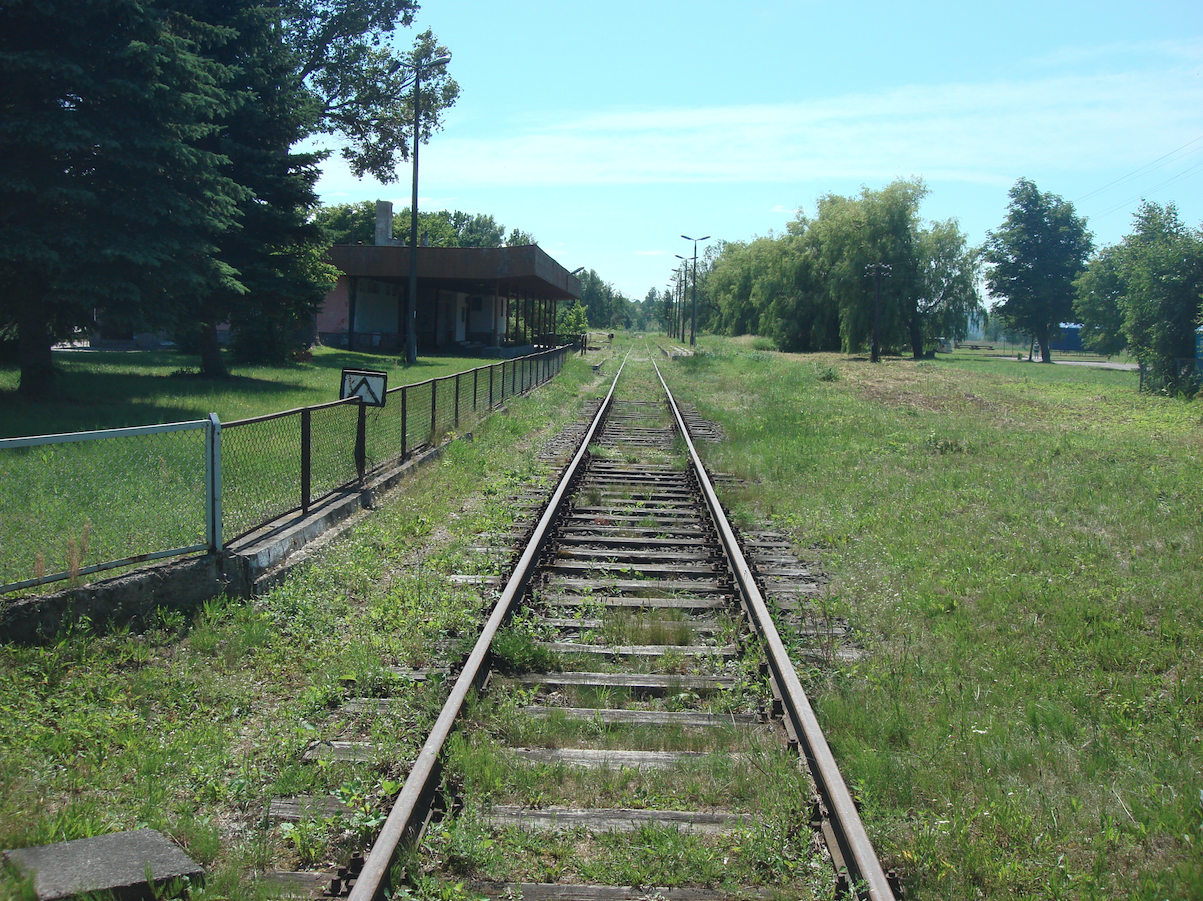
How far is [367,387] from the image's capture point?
9766 millimetres

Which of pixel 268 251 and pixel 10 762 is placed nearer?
pixel 10 762

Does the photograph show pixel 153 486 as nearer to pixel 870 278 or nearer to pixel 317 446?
pixel 317 446

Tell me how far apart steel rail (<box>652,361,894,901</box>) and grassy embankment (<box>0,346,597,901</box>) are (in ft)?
6.13

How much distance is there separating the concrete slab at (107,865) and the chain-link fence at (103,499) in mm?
2250

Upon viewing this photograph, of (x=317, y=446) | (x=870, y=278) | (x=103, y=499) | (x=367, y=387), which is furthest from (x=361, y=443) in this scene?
(x=870, y=278)

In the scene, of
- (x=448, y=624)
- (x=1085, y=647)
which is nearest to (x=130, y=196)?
(x=448, y=624)

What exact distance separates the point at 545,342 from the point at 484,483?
123 ft

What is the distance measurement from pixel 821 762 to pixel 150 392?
16380 millimetres

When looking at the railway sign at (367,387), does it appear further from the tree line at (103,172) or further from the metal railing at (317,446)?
the tree line at (103,172)

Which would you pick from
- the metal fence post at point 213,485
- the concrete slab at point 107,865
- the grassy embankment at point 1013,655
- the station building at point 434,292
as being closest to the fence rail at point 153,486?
the metal fence post at point 213,485

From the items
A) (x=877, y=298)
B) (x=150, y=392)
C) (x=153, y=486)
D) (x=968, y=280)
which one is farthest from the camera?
(x=968, y=280)

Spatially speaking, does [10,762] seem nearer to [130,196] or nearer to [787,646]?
Answer: [787,646]

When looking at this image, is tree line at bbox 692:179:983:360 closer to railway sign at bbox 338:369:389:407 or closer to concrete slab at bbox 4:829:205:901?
railway sign at bbox 338:369:389:407

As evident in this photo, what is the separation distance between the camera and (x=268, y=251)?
2142 cm
